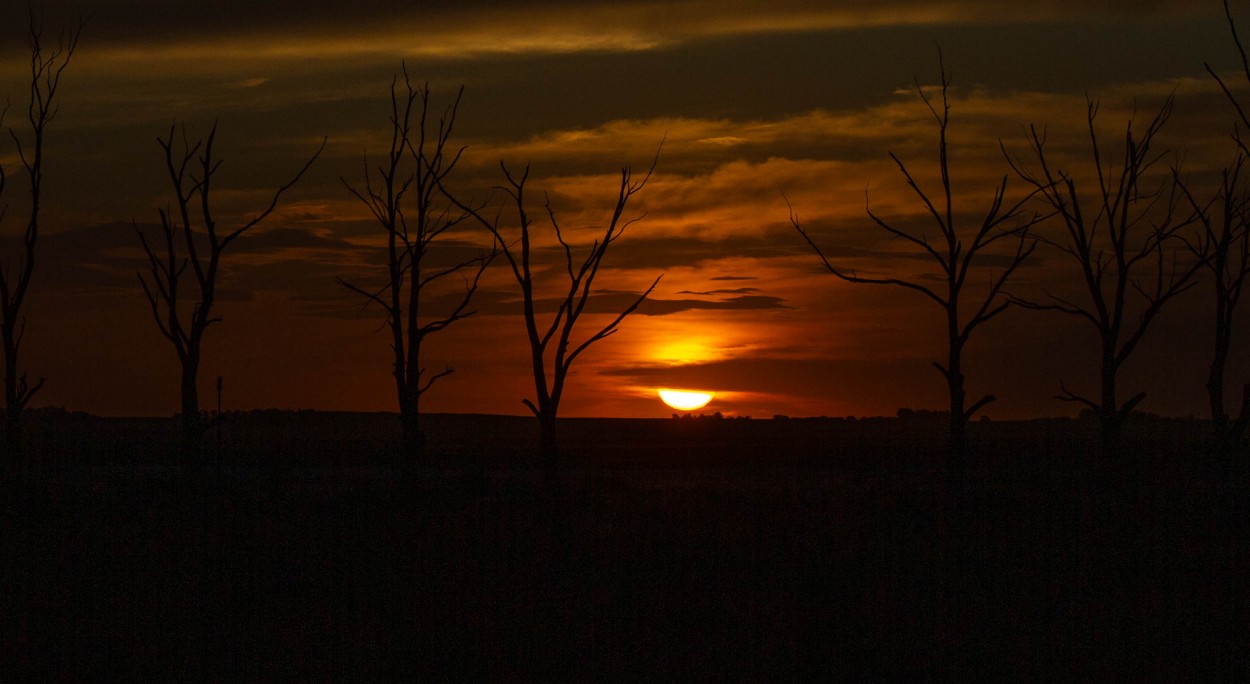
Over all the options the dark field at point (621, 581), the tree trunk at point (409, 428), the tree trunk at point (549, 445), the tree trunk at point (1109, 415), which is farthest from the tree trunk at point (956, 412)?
the tree trunk at point (409, 428)

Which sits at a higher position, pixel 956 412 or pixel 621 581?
pixel 956 412

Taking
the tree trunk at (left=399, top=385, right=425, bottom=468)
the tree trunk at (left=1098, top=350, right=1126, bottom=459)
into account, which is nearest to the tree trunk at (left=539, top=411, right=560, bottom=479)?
the tree trunk at (left=399, top=385, right=425, bottom=468)

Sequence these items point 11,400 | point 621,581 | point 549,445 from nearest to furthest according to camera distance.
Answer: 1. point 621,581
2. point 549,445
3. point 11,400

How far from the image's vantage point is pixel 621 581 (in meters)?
17.2

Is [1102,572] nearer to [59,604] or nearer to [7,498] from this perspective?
[59,604]

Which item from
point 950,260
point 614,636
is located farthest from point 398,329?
point 614,636

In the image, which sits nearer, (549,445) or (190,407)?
(549,445)

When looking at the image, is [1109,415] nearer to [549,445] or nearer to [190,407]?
[549,445]

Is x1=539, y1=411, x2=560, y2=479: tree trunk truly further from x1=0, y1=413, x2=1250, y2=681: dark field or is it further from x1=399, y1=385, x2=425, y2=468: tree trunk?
x1=399, y1=385, x2=425, y2=468: tree trunk

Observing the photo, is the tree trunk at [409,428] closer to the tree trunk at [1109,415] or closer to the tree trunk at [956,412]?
the tree trunk at [956,412]

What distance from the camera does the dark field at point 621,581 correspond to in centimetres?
1260

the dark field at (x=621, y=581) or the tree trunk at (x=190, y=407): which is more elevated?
the tree trunk at (x=190, y=407)

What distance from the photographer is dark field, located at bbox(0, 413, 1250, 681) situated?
12.6m

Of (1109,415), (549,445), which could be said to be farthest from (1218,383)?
(549,445)
